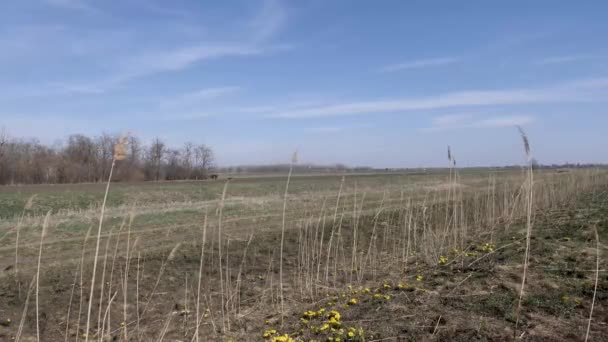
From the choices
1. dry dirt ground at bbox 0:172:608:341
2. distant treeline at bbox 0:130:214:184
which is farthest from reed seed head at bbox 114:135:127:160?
distant treeline at bbox 0:130:214:184

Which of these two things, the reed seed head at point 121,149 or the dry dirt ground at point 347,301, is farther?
the dry dirt ground at point 347,301

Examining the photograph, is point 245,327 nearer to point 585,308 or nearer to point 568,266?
point 585,308

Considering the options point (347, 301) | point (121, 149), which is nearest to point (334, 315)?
point (347, 301)

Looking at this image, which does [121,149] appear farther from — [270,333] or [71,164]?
[71,164]

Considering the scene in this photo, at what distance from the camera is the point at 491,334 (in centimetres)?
392

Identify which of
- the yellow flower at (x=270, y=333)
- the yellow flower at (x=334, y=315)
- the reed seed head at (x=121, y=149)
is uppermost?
the reed seed head at (x=121, y=149)

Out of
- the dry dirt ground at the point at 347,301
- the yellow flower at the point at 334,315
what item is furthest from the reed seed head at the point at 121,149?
the yellow flower at the point at 334,315

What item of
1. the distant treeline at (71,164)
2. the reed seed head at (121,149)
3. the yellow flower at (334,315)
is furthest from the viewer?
the distant treeline at (71,164)

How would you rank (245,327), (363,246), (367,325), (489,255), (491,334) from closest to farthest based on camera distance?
1. (491,334)
2. (367,325)
3. (245,327)
4. (489,255)
5. (363,246)

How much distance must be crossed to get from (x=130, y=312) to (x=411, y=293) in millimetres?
3835

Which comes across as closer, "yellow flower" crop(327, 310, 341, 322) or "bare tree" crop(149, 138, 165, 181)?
"yellow flower" crop(327, 310, 341, 322)

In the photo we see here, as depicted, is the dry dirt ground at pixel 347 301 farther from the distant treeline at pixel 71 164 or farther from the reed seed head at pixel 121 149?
the distant treeline at pixel 71 164

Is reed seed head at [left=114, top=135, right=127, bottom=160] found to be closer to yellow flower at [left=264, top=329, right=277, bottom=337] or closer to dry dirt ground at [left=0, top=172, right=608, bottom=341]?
dry dirt ground at [left=0, top=172, right=608, bottom=341]

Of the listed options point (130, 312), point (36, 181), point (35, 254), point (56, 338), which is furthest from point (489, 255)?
point (36, 181)
